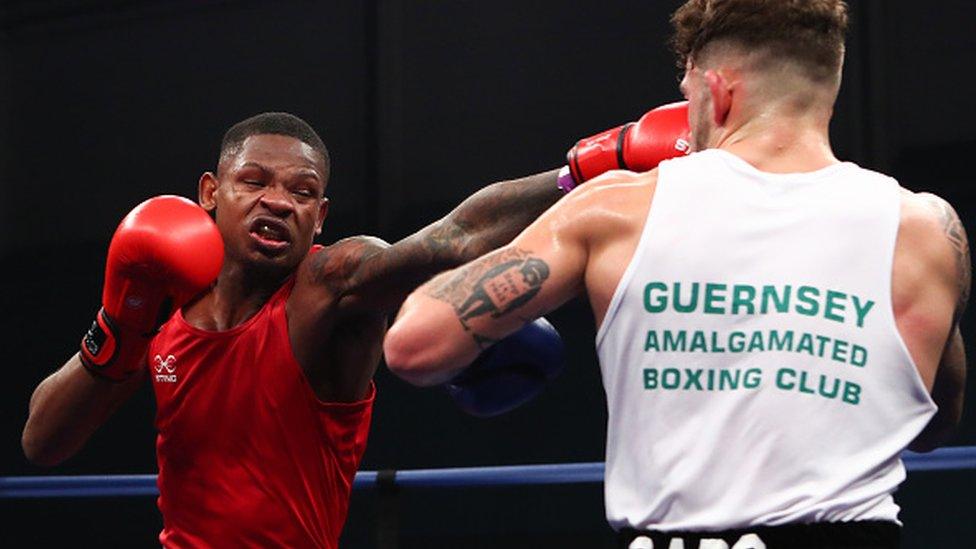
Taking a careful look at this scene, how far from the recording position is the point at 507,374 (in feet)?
6.44

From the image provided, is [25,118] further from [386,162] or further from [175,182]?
[386,162]

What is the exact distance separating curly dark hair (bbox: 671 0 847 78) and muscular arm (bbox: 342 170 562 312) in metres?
0.78

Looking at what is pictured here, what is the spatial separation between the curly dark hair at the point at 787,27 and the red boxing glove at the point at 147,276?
1.15 m

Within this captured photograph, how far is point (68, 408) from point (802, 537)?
156 cm

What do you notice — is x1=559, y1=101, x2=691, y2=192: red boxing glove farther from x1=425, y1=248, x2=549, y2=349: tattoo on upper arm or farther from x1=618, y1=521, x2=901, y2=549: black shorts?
x1=618, y1=521, x2=901, y2=549: black shorts

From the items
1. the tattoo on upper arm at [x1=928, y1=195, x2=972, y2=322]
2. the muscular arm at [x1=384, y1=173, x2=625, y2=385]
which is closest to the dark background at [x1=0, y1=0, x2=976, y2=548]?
the tattoo on upper arm at [x1=928, y1=195, x2=972, y2=322]

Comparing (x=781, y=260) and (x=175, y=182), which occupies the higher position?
(x=781, y=260)

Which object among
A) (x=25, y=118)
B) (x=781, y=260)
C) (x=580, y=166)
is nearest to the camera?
(x=781, y=260)

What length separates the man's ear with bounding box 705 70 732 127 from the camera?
4.65ft

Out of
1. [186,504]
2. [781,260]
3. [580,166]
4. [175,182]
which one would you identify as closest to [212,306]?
[186,504]

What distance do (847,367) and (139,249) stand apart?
4.55ft

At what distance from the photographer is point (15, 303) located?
5.80 metres

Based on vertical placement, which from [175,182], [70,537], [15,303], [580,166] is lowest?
[70,537]

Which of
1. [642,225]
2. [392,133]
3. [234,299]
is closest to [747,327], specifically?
[642,225]
